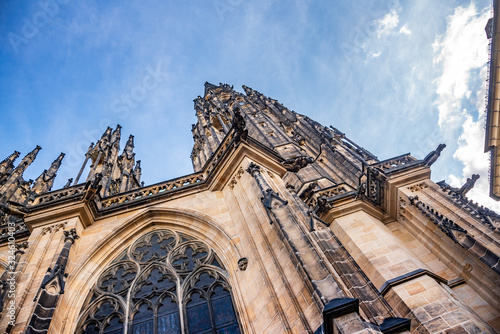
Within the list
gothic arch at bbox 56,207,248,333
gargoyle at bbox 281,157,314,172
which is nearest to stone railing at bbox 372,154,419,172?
gargoyle at bbox 281,157,314,172

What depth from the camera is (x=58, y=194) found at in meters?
9.54

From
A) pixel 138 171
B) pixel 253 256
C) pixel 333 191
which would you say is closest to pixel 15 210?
pixel 253 256

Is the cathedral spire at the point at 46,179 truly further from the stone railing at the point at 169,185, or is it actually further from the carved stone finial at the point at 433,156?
the carved stone finial at the point at 433,156

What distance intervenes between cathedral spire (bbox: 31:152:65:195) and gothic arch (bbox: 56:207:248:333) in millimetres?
7267

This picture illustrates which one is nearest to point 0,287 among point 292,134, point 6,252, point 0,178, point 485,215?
point 6,252

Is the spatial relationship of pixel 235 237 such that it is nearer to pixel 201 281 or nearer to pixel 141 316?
pixel 201 281

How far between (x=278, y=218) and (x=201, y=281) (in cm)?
234

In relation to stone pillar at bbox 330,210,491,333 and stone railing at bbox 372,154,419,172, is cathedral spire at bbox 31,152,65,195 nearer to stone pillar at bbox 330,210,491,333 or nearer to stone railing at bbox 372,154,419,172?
stone pillar at bbox 330,210,491,333

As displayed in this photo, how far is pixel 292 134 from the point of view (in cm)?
1967

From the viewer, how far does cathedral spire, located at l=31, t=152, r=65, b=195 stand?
14.7 meters

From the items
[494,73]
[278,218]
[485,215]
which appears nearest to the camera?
[278,218]

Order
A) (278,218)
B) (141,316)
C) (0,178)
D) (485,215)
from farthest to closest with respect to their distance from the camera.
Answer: (0,178)
(485,215)
(141,316)
(278,218)

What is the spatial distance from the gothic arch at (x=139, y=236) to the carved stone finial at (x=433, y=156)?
257 inches

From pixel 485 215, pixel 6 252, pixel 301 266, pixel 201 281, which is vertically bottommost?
pixel 301 266
